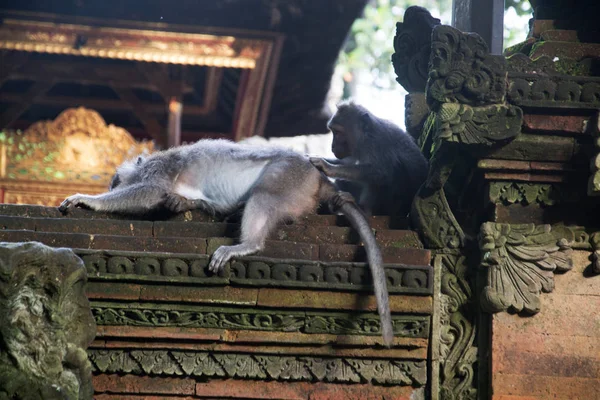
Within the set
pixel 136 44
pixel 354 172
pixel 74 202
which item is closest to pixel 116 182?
pixel 74 202

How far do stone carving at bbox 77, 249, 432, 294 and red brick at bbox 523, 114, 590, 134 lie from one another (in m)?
1.25

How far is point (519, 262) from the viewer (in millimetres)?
7734

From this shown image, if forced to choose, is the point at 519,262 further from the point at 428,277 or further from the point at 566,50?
the point at 566,50

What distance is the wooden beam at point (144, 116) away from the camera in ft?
52.9

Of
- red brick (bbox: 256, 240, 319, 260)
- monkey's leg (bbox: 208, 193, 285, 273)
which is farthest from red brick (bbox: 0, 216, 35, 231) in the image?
red brick (bbox: 256, 240, 319, 260)

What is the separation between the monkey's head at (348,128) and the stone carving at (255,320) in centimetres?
208

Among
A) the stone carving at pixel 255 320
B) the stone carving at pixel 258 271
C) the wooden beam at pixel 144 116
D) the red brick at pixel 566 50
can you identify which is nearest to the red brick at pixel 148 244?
the stone carving at pixel 258 271

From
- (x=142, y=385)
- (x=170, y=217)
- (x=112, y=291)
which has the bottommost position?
(x=142, y=385)

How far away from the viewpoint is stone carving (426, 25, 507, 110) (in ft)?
25.0

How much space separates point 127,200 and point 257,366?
1.61 metres

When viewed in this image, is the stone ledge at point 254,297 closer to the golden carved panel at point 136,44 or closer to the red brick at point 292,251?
the red brick at point 292,251

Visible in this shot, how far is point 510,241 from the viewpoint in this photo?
7.75 m

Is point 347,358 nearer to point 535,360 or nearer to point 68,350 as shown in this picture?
point 535,360

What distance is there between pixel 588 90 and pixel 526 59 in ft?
1.68
